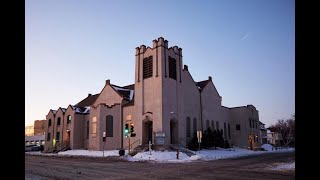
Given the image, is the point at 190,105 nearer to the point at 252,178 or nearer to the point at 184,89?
the point at 184,89

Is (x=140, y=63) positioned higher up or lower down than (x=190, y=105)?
higher up

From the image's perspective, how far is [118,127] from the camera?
47.5 meters

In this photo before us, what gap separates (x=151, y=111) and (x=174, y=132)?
476 centimetres

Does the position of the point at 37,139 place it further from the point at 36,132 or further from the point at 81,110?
the point at 81,110

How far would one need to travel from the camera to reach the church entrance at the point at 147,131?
141ft

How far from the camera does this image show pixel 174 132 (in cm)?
4359

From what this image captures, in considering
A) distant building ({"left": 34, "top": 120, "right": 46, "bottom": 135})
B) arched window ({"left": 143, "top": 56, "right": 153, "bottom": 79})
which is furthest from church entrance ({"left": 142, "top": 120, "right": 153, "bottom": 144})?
distant building ({"left": 34, "top": 120, "right": 46, "bottom": 135})

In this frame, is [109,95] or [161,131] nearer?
[161,131]

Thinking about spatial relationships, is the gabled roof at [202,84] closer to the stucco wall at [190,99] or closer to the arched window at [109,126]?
the stucco wall at [190,99]

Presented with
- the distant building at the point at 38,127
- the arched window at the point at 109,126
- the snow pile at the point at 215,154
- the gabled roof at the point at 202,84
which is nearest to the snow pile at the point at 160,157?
the snow pile at the point at 215,154
